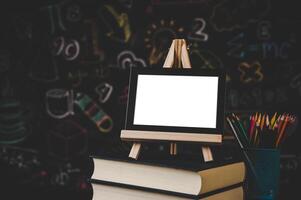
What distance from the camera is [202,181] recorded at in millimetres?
858

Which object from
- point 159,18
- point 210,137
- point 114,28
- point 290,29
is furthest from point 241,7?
point 210,137

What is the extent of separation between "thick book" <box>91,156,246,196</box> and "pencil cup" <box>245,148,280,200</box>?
0.04m

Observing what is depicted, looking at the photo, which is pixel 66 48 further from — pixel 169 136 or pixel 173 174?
pixel 173 174

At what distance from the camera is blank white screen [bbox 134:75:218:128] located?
1.01 m

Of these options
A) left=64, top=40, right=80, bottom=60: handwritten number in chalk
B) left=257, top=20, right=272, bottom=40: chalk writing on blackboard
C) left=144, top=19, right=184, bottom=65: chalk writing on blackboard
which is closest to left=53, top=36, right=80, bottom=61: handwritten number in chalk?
left=64, top=40, right=80, bottom=60: handwritten number in chalk

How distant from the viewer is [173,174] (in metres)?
0.89

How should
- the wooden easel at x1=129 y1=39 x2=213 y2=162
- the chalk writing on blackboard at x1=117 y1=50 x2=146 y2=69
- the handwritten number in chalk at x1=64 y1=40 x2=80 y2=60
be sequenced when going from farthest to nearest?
the handwritten number in chalk at x1=64 y1=40 x2=80 y2=60
the chalk writing on blackboard at x1=117 y1=50 x2=146 y2=69
the wooden easel at x1=129 y1=39 x2=213 y2=162

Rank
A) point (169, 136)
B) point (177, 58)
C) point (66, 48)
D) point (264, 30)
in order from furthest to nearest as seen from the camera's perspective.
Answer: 1. point (66, 48)
2. point (264, 30)
3. point (177, 58)
4. point (169, 136)

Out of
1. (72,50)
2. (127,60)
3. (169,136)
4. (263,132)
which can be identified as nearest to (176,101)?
(169,136)

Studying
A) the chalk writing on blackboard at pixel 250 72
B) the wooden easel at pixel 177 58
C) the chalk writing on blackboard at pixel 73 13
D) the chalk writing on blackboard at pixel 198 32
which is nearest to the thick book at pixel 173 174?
the wooden easel at pixel 177 58

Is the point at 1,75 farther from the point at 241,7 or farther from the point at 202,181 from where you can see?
the point at 202,181

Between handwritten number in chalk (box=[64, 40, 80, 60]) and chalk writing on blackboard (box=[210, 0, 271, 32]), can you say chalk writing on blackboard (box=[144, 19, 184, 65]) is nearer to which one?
chalk writing on blackboard (box=[210, 0, 271, 32])

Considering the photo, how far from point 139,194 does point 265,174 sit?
0.26 meters

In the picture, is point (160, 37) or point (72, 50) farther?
point (72, 50)
